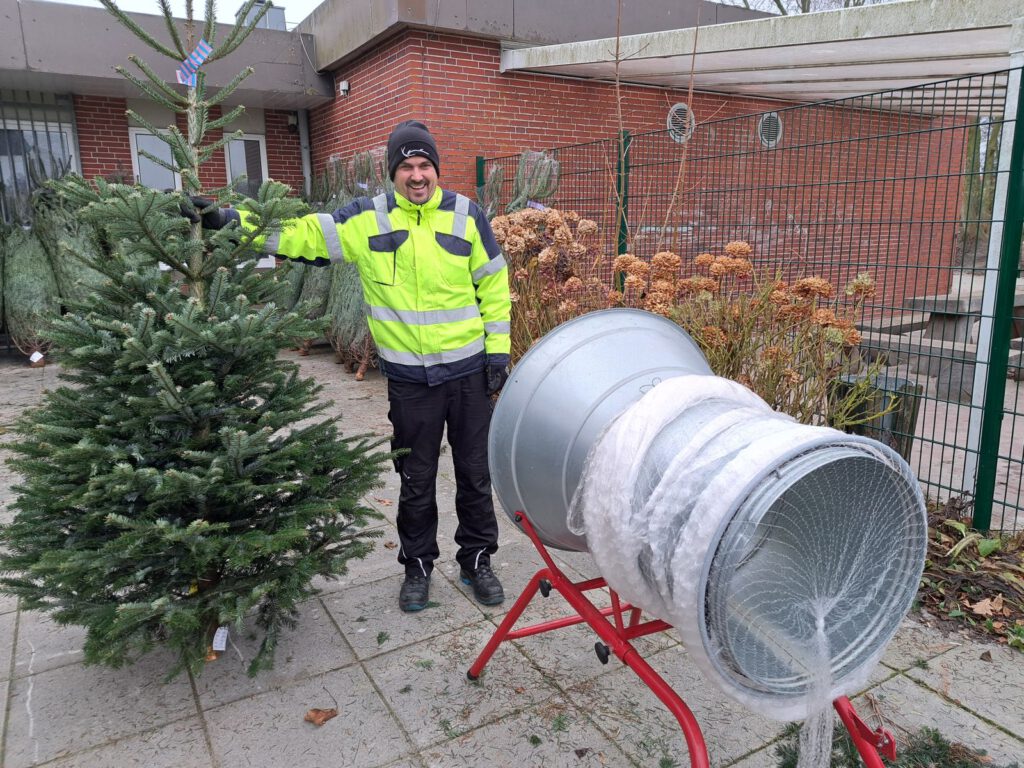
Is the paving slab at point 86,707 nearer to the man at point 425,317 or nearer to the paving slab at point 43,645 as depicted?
the paving slab at point 43,645

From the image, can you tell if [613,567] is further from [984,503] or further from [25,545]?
[984,503]

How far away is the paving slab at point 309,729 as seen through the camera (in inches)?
88.0

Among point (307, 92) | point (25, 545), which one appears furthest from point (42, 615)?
point (307, 92)

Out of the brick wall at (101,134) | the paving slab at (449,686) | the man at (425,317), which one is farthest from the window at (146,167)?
the paving slab at (449,686)

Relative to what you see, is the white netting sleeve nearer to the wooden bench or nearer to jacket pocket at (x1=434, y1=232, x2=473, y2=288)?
jacket pocket at (x1=434, y1=232, x2=473, y2=288)

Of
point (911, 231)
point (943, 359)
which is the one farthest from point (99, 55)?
point (943, 359)

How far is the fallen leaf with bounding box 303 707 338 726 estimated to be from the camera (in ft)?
7.82

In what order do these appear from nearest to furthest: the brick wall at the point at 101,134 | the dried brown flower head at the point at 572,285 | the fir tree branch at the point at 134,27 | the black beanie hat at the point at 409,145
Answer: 1. the fir tree branch at the point at 134,27
2. the black beanie hat at the point at 409,145
3. the dried brown flower head at the point at 572,285
4. the brick wall at the point at 101,134

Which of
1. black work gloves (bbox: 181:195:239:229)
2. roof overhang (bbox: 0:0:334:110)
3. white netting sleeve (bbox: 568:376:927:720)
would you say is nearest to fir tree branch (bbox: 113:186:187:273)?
black work gloves (bbox: 181:195:239:229)

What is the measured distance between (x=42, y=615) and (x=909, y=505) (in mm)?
3462

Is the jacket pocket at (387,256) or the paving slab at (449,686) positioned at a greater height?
the jacket pocket at (387,256)

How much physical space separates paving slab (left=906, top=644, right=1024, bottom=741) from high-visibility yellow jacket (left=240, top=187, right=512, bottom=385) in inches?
87.3

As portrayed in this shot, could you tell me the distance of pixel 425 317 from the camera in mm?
2914

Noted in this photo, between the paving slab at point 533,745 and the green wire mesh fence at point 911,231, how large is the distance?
8.47 ft
